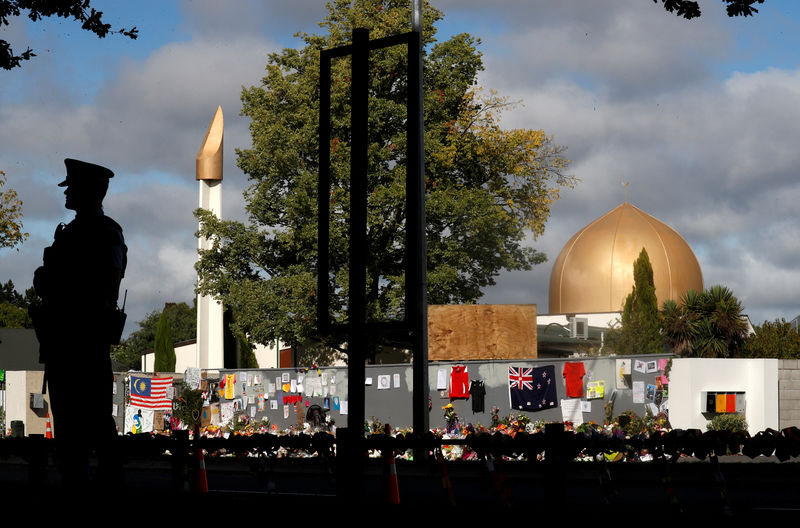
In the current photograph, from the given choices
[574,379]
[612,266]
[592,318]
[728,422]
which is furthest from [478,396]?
[612,266]

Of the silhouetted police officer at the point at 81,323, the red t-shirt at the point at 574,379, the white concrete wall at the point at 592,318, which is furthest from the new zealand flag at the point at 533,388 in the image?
the white concrete wall at the point at 592,318

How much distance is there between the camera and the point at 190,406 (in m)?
30.7

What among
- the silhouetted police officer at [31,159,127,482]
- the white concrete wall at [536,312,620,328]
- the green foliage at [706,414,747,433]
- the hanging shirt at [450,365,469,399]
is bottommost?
the green foliage at [706,414,747,433]

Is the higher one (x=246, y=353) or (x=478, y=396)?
(x=246, y=353)

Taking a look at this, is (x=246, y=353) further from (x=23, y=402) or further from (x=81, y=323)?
(x=81, y=323)

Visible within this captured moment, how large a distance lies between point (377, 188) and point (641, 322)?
37.8ft

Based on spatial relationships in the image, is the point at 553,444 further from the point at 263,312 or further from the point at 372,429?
the point at 263,312

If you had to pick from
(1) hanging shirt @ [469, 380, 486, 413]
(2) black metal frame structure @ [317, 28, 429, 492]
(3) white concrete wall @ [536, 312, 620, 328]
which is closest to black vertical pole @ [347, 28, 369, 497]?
(2) black metal frame structure @ [317, 28, 429, 492]

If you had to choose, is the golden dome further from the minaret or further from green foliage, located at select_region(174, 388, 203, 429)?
green foliage, located at select_region(174, 388, 203, 429)

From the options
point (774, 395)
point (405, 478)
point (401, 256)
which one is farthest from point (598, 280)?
point (405, 478)

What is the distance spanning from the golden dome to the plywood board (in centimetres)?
4453

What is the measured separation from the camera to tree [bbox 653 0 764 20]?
10.1 meters

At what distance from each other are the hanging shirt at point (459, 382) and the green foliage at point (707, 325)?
2011 cm

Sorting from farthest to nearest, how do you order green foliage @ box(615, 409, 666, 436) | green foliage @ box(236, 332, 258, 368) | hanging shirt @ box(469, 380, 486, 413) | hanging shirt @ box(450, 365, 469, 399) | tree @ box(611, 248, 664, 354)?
green foliage @ box(236, 332, 258, 368), tree @ box(611, 248, 664, 354), hanging shirt @ box(450, 365, 469, 399), hanging shirt @ box(469, 380, 486, 413), green foliage @ box(615, 409, 666, 436)
